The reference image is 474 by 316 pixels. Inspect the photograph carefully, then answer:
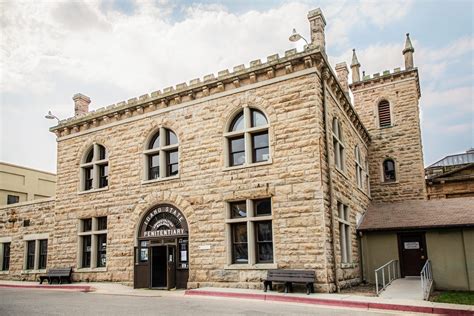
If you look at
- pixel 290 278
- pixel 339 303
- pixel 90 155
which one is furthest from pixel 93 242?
pixel 339 303

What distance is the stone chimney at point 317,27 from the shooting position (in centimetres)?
1680

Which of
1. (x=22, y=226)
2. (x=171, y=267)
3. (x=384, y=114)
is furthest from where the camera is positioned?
(x=384, y=114)

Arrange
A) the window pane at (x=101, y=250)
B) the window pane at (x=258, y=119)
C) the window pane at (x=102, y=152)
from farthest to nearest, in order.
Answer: the window pane at (x=102, y=152) < the window pane at (x=101, y=250) < the window pane at (x=258, y=119)

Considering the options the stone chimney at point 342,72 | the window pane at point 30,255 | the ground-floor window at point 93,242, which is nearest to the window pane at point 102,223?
the ground-floor window at point 93,242

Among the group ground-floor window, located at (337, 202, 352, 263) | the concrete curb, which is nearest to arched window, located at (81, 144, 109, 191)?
the concrete curb

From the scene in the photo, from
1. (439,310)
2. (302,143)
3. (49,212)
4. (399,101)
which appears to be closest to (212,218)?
(302,143)

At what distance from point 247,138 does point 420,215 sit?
879cm

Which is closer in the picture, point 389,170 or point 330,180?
point 330,180

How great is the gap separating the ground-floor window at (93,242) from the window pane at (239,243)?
6.67 metres

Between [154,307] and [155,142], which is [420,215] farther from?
[154,307]

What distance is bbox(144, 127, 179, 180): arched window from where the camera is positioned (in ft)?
60.9

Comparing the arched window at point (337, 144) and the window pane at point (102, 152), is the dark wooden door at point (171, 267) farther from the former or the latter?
the arched window at point (337, 144)

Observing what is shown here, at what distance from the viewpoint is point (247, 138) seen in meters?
16.5

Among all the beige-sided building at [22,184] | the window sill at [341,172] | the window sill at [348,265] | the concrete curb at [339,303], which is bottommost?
the concrete curb at [339,303]
